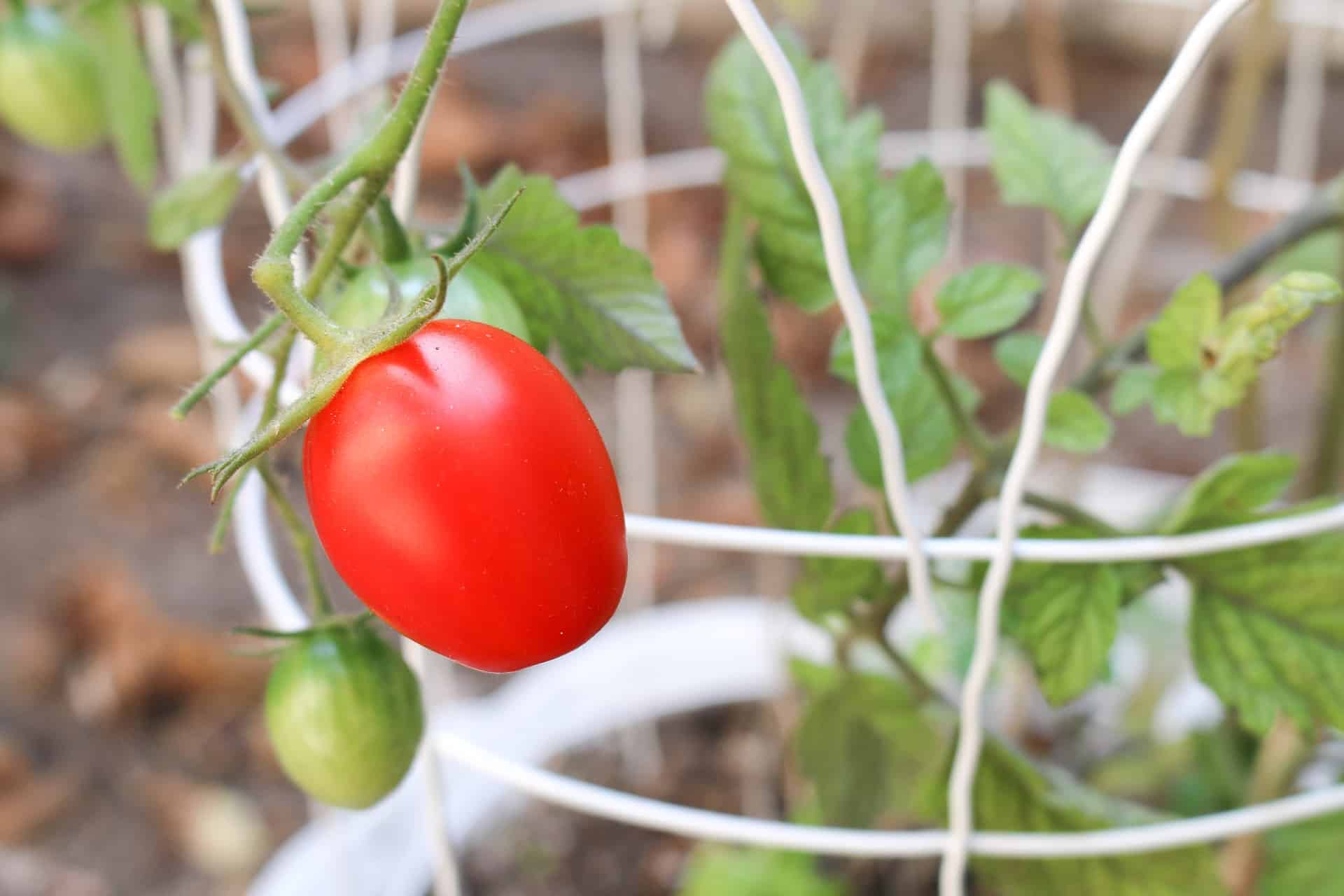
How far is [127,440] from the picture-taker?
1.13 meters

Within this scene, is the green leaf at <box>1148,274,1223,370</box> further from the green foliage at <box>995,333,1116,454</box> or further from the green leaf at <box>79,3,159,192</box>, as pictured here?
the green leaf at <box>79,3,159,192</box>

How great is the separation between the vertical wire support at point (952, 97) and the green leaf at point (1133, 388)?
63mm

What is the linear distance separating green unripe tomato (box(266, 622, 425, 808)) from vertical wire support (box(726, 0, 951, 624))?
12 cm

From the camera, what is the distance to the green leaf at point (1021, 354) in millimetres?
328

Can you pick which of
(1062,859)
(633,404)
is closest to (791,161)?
(1062,859)

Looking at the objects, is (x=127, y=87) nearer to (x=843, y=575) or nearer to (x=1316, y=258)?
(x=843, y=575)

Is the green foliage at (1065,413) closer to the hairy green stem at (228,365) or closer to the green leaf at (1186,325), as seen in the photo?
the green leaf at (1186,325)

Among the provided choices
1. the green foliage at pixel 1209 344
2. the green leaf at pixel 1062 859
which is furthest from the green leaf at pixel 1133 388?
the green leaf at pixel 1062 859

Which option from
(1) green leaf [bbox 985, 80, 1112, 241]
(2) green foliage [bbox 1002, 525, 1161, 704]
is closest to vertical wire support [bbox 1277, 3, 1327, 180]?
(1) green leaf [bbox 985, 80, 1112, 241]

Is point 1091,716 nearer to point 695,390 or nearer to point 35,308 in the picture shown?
point 695,390

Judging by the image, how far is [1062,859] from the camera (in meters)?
0.37

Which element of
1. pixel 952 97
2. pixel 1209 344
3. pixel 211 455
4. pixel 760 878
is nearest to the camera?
pixel 1209 344

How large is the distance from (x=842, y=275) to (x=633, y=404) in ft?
2.29

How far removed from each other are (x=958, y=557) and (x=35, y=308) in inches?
47.1
